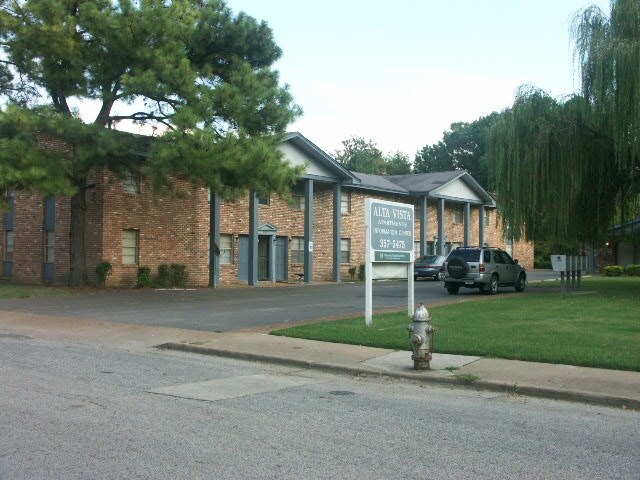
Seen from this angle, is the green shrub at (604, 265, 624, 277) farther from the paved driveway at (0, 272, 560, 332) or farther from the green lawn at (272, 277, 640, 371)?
the green lawn at (272, 277, 640, 371)

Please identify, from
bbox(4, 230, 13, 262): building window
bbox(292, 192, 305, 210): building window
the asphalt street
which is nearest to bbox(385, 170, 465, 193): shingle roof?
bbox(292, 192, 305, 210): building window

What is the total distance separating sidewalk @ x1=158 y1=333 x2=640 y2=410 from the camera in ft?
27.6

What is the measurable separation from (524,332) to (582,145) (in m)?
11.2

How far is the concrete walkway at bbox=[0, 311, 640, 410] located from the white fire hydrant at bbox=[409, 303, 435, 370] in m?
0.17

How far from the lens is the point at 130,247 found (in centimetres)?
2778

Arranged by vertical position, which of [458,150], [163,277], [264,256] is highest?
[458,150]

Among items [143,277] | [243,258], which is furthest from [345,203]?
[143,277]

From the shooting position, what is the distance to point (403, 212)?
15.6 metres

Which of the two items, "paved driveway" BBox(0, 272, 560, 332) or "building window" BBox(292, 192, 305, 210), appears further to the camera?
"building window" BBox(292, 192, 305, 210)

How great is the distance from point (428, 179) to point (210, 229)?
1943 centimetres

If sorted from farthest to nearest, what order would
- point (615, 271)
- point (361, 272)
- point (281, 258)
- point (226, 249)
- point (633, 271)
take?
point (615, 271) → point (633, 271) → point (361, 272) → point (281, 258) → point (226, 249)

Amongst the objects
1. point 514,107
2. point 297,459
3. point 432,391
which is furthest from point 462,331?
point 514,107

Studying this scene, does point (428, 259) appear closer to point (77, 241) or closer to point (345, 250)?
point (345, 250)

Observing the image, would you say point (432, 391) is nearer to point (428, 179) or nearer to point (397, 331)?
point (397, 331)
